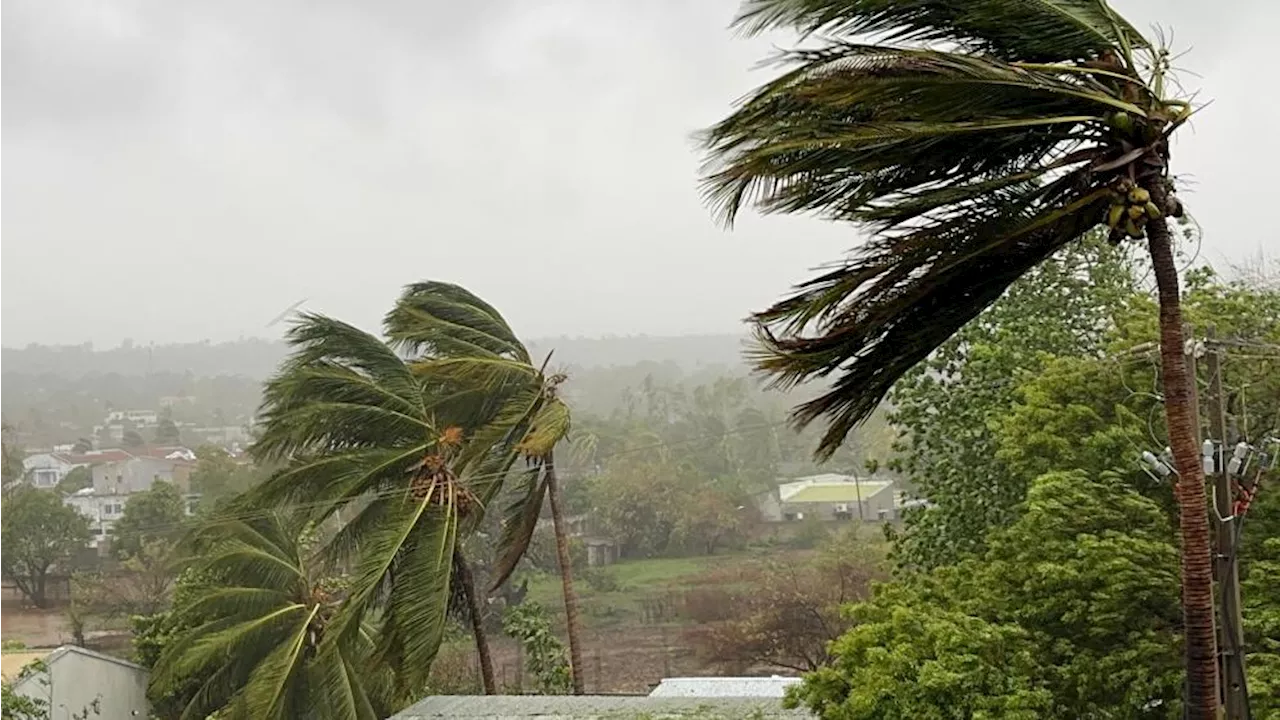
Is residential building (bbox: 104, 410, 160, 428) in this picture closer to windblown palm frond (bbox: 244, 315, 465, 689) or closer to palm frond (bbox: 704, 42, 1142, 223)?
windblown palm frond (bbox: 244, 315, 465, 689)

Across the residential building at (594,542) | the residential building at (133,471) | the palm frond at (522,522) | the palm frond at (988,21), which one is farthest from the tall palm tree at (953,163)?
the residential building at (133,471)

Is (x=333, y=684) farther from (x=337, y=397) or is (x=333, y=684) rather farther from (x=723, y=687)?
(x=723, y=687)

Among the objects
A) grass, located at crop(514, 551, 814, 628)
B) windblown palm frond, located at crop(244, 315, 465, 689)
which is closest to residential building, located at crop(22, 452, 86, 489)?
grass, located at crop(514, 551, 814, 628)

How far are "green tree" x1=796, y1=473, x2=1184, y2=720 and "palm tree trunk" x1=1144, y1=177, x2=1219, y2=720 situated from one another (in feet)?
5.60

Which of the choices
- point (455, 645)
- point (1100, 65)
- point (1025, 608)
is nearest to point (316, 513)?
point (1025, 608)

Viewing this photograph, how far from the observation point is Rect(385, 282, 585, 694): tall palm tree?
1011 centimetres

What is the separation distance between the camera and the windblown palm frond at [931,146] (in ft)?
9.75

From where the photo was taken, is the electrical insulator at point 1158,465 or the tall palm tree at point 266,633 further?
the tall palm tree at point 266,633

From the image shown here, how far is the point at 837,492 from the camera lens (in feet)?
121

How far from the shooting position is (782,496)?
3719cm

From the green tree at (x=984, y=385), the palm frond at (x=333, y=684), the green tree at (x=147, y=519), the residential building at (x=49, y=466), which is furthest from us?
the residential building at (x=49, y=466)

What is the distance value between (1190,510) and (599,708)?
5.21 meters

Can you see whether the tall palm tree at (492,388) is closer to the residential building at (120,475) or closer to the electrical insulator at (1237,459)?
the electrical insulator at (1237,459)

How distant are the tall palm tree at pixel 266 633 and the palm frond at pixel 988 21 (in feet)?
22.8
